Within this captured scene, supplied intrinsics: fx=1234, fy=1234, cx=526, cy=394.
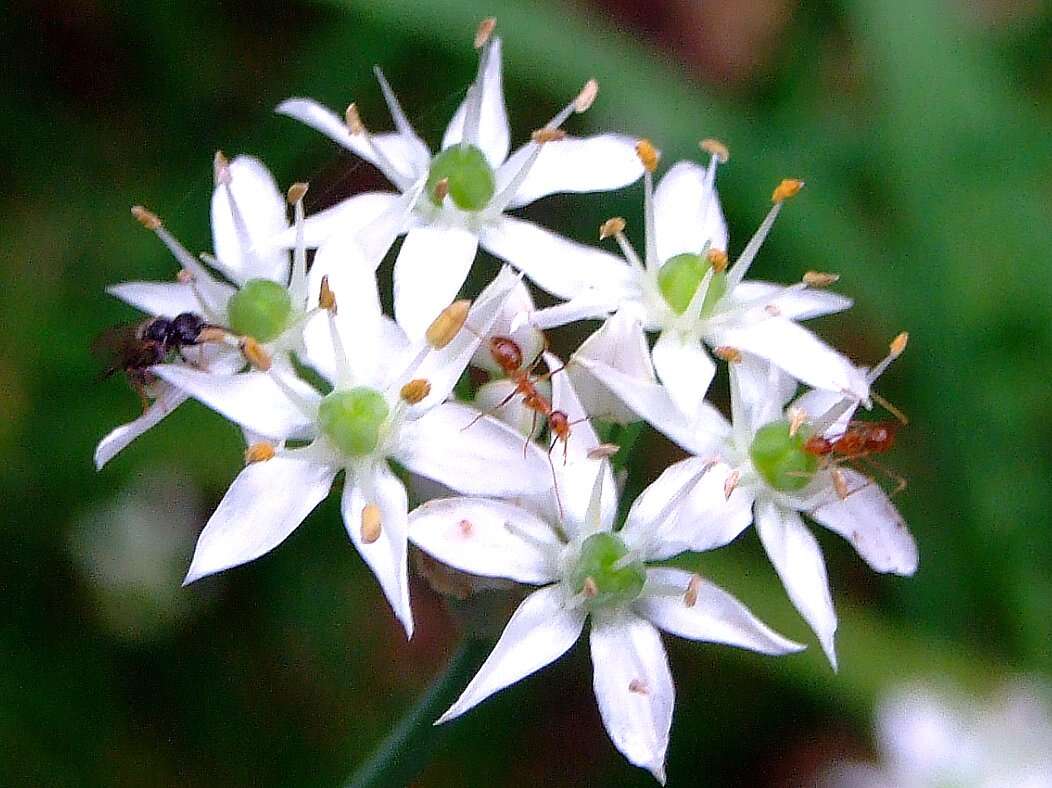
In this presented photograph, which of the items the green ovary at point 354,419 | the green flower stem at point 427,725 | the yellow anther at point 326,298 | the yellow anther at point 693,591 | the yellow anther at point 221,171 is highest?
the yellow anther at point 326,298

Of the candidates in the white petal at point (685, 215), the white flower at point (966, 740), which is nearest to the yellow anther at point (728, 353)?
the white petal at point (685, 215)

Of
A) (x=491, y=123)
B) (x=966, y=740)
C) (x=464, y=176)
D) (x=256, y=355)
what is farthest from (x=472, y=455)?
(x=966, y=740)

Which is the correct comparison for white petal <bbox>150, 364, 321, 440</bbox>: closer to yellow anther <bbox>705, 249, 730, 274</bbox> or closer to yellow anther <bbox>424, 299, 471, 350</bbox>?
yellow anther <bbox>424, 299, 471, 350</bbox>

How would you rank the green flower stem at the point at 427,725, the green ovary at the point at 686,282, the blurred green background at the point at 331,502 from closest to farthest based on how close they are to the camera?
1. the green flower stem at the point at 427,725
2. the green ovary at the point at 686,282
3. the blurred green background at the point at 331,502

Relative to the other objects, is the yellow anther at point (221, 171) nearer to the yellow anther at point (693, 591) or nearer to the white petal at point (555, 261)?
the white petal at point (555, 261)

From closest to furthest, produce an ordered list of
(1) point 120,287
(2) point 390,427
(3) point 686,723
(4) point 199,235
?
1. (2) point 390,427
2. (1) point 120,287
3. (4) point 199,235
4. (3) point 686,723

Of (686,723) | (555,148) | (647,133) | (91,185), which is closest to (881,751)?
(686,723)

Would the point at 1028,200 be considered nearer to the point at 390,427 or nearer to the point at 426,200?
the point at 426,200
